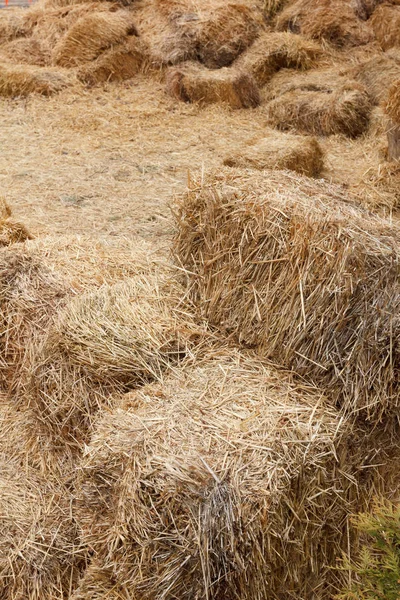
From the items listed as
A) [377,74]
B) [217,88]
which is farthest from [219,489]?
[377,74]

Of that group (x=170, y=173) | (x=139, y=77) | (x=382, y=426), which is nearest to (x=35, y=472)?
(x=382, y=426)

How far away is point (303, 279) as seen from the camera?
3.41 metres

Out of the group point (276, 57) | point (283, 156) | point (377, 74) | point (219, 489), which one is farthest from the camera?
point (276, 57)

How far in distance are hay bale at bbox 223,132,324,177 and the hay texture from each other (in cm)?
342

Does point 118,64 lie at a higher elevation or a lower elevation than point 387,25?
lower

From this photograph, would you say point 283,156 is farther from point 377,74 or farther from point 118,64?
point 118,64

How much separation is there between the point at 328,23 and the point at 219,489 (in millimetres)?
8514

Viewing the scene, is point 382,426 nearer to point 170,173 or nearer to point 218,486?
point 218,486

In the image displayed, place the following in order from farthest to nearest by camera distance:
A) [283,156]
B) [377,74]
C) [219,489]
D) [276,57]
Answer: [276,57] < [377,74] < [283,156] < [219,489]

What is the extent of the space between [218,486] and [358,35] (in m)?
8.51

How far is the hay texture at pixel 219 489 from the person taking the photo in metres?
2.81

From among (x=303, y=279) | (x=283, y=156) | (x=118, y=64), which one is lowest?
(x=118, y=64)

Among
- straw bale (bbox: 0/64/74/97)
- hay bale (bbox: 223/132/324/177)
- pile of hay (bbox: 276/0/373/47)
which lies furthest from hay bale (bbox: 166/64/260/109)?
hay bale (bbox: 223/132/324/177)

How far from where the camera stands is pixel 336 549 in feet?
10.6
